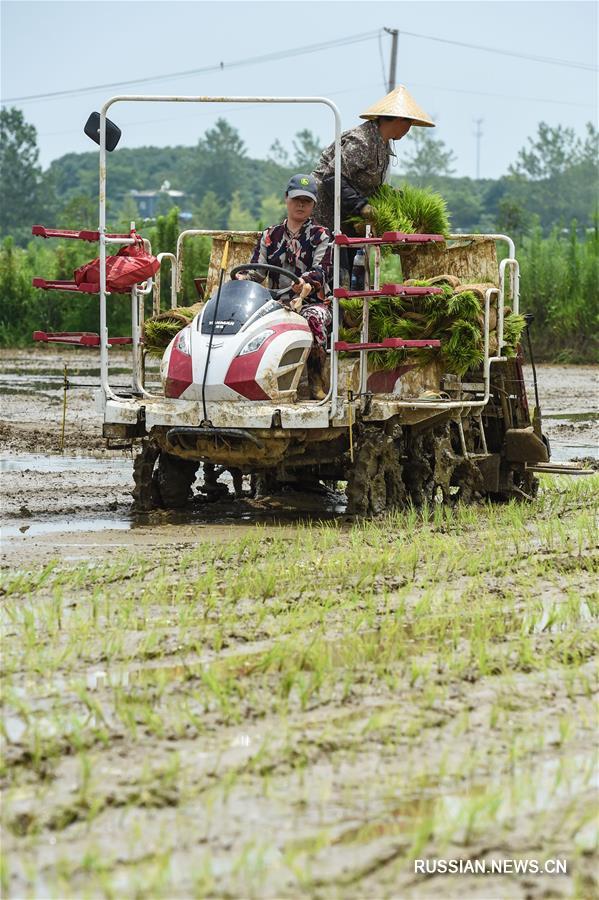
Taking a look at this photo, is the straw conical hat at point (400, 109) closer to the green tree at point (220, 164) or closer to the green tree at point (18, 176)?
the green tree at point (18, 176)

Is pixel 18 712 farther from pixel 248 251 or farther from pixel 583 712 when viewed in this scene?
pixel 248 251

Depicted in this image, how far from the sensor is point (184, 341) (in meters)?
10.4

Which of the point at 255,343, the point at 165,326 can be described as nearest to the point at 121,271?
the point at 165,326

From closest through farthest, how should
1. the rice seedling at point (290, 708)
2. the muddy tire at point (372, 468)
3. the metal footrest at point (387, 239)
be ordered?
1. the rice seedling at point (290, 708)
2. the metal footrest at point (387, 239)
3. the muddy tire at point (372, 468)

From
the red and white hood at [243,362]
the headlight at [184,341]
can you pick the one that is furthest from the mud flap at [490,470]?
the headlight at [184,341]

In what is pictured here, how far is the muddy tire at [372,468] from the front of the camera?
412 inches

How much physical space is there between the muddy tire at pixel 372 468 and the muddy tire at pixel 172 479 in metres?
1.28

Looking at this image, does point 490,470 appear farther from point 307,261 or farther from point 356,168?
point 356,168

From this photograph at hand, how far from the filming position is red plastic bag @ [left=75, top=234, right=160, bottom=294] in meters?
10.6

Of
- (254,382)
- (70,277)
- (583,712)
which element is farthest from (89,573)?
(70,277)

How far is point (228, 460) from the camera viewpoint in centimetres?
1035

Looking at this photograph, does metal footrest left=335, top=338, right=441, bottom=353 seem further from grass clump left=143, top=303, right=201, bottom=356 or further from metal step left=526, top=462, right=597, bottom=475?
metal step left=526, top=462, right=597, bottom=475

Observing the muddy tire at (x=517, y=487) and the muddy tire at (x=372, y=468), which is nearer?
the muddy tire at (x=372, y=468)

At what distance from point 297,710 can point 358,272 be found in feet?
18.8
